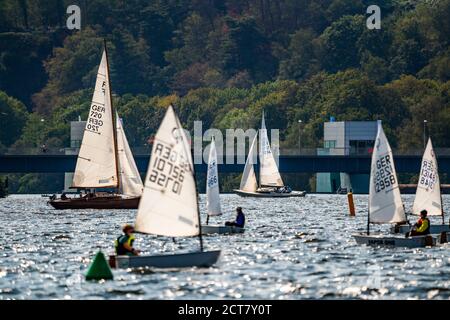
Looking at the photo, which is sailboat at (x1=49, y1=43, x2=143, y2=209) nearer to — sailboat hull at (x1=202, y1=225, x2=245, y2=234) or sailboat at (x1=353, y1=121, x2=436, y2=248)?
sailboat hull at (x1=202, y1=225, x2=245, y2=234)

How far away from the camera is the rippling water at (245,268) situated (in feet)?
203

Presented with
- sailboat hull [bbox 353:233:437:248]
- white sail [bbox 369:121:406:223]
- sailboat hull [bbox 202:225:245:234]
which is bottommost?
sailboat hull [bbox 353:233:437:248]

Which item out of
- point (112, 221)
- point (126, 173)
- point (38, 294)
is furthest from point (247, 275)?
point (126, 173)

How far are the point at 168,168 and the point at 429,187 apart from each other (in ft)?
110

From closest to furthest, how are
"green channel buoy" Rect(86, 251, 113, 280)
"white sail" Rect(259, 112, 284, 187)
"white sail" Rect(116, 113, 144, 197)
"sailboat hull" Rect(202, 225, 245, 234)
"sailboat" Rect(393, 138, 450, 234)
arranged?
"green channel buoy" Rect(86, 251, 113, 280), "sailboat hull" Rect(202, 225, 245, 234), "sailboat" Rect(393, 138, 450, 234), "white sail" Rect(116, 113, 144, 197), "white sail" Rect(259, 112, 284, 187)

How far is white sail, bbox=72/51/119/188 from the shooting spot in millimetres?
132875

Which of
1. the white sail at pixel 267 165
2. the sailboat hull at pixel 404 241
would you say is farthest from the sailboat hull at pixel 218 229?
the white sail at pixel 267 165

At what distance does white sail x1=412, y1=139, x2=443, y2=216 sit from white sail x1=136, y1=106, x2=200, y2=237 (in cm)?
3220

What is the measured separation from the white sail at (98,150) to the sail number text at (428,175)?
39636 mm

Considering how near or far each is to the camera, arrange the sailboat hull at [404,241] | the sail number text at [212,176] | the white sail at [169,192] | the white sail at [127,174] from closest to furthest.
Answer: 1. the white sail at [169,192]
2. the sailboat hull at [404,241]
3. the sail number text at [212,176]
4. the white sail at [127,174]

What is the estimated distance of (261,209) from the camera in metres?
152

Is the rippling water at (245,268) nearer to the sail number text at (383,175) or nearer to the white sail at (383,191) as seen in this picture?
the white sail at (383,191)

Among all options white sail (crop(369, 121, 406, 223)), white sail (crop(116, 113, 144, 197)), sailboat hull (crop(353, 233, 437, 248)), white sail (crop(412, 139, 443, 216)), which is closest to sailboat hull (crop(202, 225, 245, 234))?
white sail (crop(369, 121, 406, 223))
